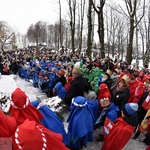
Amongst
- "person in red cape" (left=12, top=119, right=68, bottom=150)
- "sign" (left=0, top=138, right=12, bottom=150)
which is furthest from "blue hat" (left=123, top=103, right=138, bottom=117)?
"sign" (left=0, top=138, right=12, bottom=150)

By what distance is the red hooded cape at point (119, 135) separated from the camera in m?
3.87

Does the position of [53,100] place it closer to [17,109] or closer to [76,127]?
[76,127]

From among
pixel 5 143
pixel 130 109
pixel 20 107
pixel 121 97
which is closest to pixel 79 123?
pixel 130 109

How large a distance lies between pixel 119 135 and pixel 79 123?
2.53 ft

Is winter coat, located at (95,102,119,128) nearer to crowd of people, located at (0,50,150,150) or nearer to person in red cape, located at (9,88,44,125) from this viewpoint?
crowd of people, located at (0,50,150,150)

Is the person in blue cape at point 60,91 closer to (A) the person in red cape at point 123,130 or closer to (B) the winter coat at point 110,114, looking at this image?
(B) the winter coat at point 110,114

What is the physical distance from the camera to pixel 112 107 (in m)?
4.68

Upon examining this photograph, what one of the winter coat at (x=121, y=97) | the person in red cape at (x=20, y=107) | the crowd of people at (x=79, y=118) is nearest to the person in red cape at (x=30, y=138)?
the crowd of people at (x=79, y=118)

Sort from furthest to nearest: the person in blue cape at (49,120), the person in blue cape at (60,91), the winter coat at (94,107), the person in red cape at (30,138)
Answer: the person in blue cape at (60,91), the winter coat at (94,107), the person in blue cape at (49,120), the person in red cape at (30,138)

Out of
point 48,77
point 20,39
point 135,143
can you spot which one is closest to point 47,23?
point 20,39

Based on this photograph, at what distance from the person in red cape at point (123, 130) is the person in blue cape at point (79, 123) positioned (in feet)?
1.57

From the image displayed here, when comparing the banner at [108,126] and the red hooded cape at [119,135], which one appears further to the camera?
the banner at [108,126]

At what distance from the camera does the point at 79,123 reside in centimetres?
403

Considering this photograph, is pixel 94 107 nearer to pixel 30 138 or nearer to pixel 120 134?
pixel 120 134
